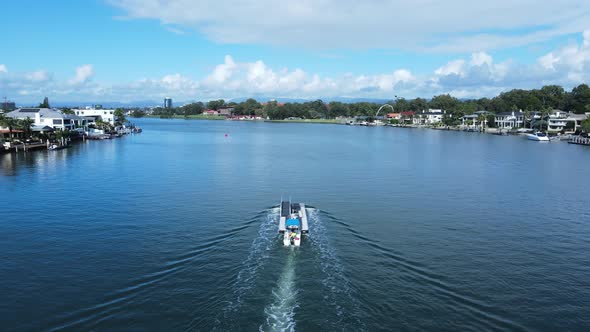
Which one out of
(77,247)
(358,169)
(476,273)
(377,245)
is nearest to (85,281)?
(77,247)

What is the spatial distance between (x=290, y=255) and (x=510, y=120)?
17336 cm

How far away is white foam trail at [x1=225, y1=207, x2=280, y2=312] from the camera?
64.8 ft

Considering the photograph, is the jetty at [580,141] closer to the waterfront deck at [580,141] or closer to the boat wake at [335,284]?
the waterfront deck at [580,141]

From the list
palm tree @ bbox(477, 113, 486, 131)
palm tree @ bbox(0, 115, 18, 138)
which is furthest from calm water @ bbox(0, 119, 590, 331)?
palm tree @ bbox(477, 113, 486, 131)

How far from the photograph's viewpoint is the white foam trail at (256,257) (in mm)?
19766

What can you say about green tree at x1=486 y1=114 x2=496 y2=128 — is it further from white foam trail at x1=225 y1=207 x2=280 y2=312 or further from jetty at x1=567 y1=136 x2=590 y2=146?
white foam trail at x1=225 y1=207 x2=280 y2=312

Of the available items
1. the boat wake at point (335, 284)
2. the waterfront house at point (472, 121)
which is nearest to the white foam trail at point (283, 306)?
the boat wake at point (335, 284)

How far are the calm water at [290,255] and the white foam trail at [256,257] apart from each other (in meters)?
0.11

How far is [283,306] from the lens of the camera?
1861 centimetres

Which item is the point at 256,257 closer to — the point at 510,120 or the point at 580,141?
the point at 580,141

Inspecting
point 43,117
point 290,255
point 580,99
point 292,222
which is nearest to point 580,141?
point 580,99

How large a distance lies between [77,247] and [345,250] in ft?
53.5

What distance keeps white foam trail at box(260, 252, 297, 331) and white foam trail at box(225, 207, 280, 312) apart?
1.42m

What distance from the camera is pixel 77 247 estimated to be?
2583 centimetres
